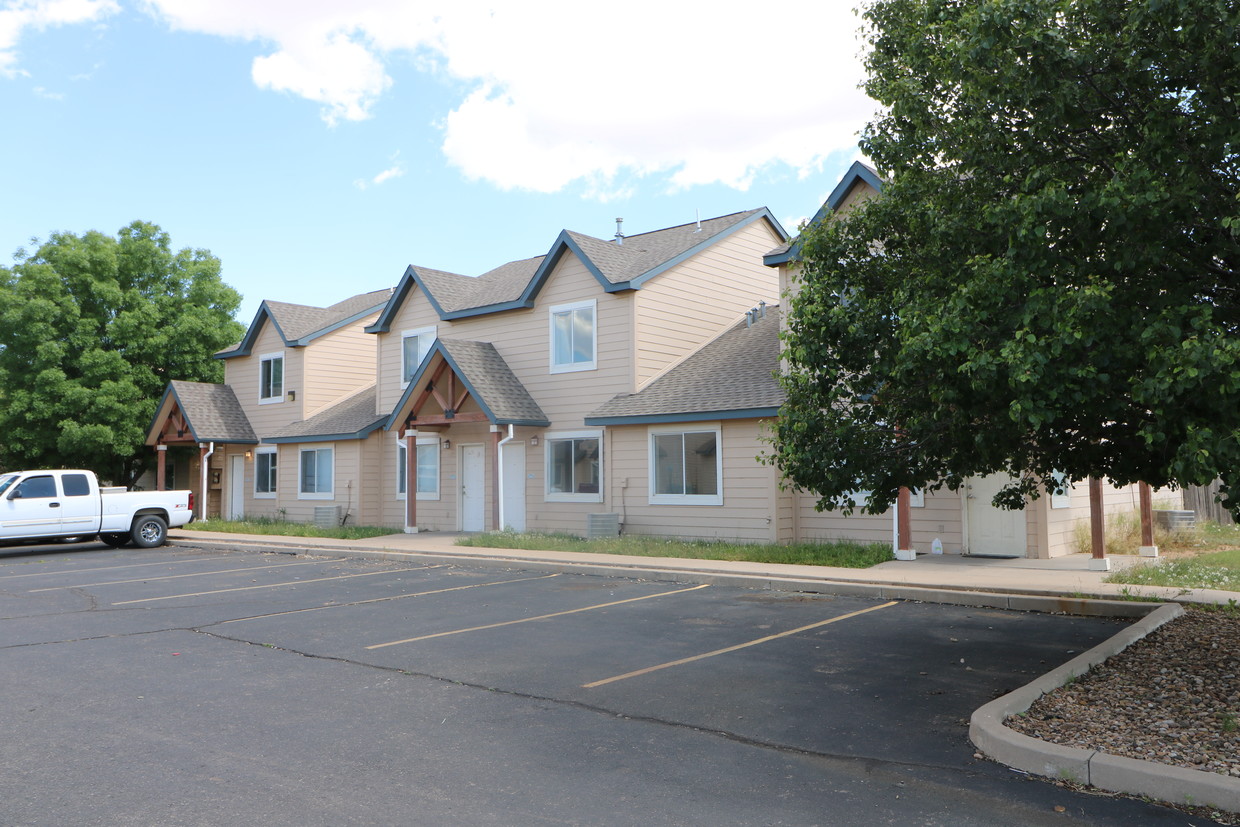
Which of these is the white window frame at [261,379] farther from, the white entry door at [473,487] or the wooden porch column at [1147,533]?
the wooden porch column at [1147,533]

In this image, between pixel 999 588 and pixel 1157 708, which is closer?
pixel 1157 708

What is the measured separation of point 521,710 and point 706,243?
16793 mm

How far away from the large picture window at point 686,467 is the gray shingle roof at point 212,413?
1564 cm

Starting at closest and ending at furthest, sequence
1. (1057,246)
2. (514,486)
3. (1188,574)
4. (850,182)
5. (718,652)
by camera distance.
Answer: (1057,246) → (718,652) → (1188,574) → (850,182) → (514,486)

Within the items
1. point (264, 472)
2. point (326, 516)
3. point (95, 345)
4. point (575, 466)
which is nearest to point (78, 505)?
point (326, 516)

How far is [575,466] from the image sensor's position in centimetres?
2145

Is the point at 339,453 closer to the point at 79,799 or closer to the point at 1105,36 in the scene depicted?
the point at 79,799

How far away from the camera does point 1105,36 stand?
5.99 metres

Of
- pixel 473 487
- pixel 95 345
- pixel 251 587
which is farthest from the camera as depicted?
pixel 95 345

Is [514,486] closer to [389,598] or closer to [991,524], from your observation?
[389,598]

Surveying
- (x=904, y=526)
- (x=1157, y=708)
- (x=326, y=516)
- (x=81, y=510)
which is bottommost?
(x=1157, y=708)

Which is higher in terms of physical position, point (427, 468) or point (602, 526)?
point (427, 468)

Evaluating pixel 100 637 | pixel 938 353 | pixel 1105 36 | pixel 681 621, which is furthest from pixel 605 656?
pixel 1105 36

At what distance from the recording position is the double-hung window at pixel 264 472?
96.3 feet
